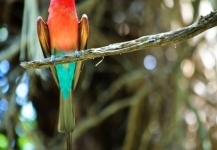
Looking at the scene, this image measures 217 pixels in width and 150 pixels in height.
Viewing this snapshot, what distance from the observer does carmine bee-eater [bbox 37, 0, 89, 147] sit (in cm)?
181

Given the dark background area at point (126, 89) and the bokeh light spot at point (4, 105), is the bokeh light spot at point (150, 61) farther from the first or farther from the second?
the bokeh light spot at point (4, 105)

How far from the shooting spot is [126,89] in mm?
3232

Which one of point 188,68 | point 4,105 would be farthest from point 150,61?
point 4,105

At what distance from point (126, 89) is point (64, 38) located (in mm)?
1467

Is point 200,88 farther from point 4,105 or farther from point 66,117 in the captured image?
point 66,117

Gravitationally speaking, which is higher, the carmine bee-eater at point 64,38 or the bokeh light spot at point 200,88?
the carmine bee-eater at point 64,38

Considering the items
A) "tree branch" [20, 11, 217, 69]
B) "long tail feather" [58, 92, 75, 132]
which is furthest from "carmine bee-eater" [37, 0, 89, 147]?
"tree branch" [20, 11, 217, 69]

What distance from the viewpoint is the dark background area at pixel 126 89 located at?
9.18ft

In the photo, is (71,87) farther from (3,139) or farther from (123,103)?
(3,139)

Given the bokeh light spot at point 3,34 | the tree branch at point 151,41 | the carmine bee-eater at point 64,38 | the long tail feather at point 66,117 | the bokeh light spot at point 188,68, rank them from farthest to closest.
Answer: the bokeh light spot at point 3,34, the bokeh light spot at point 188,68, the carmine bee-eater at point 64,38, the long tail feather at point 66,117, the tree branch at point 151,41

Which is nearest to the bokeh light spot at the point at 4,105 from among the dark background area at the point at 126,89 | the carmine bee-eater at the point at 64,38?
the dark background area at the point at 126,89

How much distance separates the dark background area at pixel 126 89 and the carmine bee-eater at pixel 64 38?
0.74 meters

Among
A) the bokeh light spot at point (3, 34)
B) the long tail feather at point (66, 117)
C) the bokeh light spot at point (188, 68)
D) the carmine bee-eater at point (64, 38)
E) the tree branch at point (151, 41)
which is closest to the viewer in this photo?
the tree branch at point (151, 41)

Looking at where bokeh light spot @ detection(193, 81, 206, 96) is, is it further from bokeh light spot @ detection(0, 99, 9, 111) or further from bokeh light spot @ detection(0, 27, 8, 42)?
bokeh light spot @ detection(0, 27, 8, 42)
